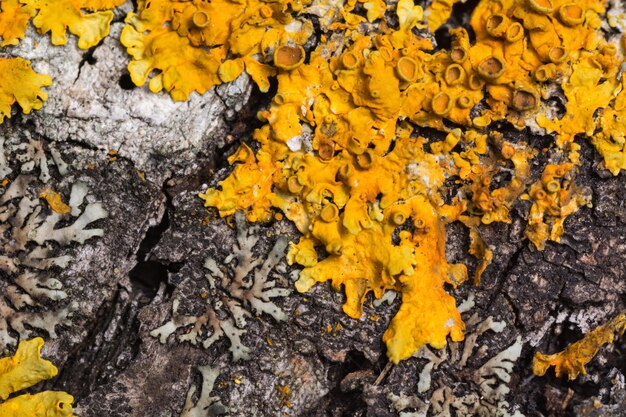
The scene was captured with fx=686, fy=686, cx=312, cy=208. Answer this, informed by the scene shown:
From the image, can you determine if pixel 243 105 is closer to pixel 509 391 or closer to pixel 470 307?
pixel 470 307

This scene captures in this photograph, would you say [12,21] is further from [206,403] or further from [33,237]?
[206,403]

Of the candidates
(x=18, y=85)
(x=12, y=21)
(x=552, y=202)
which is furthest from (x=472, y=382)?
(x=12, y=21)

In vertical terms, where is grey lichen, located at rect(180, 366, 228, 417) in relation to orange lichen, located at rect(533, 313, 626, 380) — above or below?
below

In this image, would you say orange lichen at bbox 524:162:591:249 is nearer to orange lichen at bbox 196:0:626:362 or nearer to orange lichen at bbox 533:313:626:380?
orange lichen at bbox 196:0:626:362

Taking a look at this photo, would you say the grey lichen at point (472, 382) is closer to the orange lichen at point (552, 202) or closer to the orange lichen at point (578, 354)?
the orange lichen at point (578, 354)

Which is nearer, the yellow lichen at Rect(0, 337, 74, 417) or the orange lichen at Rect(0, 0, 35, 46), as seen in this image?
the yellow lichen at Rect(0, 337, 74, 417)

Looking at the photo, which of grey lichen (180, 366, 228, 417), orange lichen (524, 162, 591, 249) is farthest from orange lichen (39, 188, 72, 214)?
orange lichen (524, 162, 591, 249)
